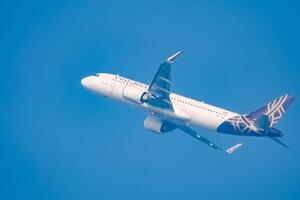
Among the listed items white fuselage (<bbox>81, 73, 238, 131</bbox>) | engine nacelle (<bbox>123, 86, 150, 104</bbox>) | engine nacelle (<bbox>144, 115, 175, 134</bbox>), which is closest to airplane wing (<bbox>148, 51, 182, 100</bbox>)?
engine nacelle (<bbox>123, 86, 150, 104</bbox>)

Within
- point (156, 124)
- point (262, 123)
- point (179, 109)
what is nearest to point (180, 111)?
point (179, 109)

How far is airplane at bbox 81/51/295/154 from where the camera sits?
9044 cm

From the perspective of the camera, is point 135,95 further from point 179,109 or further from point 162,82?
point 179,109

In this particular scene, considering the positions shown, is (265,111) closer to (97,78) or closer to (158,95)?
(158,95)

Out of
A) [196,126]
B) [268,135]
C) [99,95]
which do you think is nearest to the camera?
[268,135]

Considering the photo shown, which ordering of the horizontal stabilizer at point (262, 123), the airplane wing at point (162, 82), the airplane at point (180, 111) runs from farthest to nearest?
the airplane at point (180, 111), the airplane wing at point (162, 82), the horizontal stabilizer at point (262, 123)

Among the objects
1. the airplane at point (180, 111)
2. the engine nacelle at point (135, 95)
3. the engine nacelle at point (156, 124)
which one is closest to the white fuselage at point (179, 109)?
the airplane at point (180, 111)

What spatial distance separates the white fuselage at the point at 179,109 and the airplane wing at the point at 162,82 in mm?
3046

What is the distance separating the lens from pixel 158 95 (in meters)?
93.9

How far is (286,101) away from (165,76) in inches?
597

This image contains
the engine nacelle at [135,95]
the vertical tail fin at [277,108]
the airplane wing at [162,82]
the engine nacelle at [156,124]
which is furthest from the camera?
the engine nacelle at [156,124]

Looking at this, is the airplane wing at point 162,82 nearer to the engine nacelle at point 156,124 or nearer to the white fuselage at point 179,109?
the white fuselage at point 179,109

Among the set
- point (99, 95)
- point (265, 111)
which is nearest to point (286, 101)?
point (265, 111)

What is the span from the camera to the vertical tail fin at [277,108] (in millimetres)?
92062
